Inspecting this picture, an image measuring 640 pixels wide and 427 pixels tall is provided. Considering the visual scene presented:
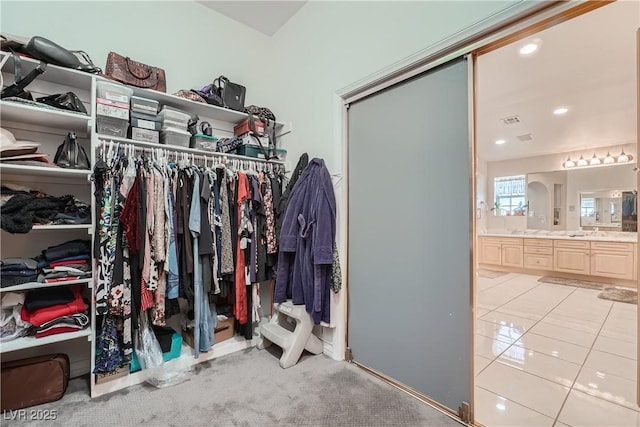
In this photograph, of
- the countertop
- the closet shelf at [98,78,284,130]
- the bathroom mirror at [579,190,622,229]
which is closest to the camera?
the closet shelf at [98,78,284,130]

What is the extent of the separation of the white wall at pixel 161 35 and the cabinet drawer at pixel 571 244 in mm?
5996

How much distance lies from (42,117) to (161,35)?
4.04ft

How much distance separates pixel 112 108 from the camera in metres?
1.85

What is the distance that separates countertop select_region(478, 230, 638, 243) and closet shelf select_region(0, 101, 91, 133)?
714 centimetres

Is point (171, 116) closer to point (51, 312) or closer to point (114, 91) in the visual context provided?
point (114, 91)

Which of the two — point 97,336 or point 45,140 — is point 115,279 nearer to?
point 97,336

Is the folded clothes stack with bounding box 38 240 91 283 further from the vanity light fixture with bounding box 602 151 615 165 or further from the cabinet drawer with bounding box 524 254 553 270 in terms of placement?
the vanity light fixture with bounding box 602 151 615 165

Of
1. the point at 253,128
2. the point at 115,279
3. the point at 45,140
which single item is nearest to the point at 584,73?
the point at 253,128

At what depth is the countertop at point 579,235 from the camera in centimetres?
485

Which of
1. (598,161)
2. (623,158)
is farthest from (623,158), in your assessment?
(598,161)

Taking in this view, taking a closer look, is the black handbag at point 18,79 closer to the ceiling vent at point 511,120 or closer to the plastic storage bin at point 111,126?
the plastic storage bin at point 111,126

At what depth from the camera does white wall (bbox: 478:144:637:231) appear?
5.05m

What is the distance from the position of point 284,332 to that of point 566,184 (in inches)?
255

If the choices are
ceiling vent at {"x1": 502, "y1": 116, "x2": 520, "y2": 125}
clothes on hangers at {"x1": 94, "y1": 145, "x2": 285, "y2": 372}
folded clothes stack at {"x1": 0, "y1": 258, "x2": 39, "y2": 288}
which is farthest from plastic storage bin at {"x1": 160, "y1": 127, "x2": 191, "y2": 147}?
ceiling vent at {"x1": 502, "y1": 116, "x2": 520, "y2": 125}
